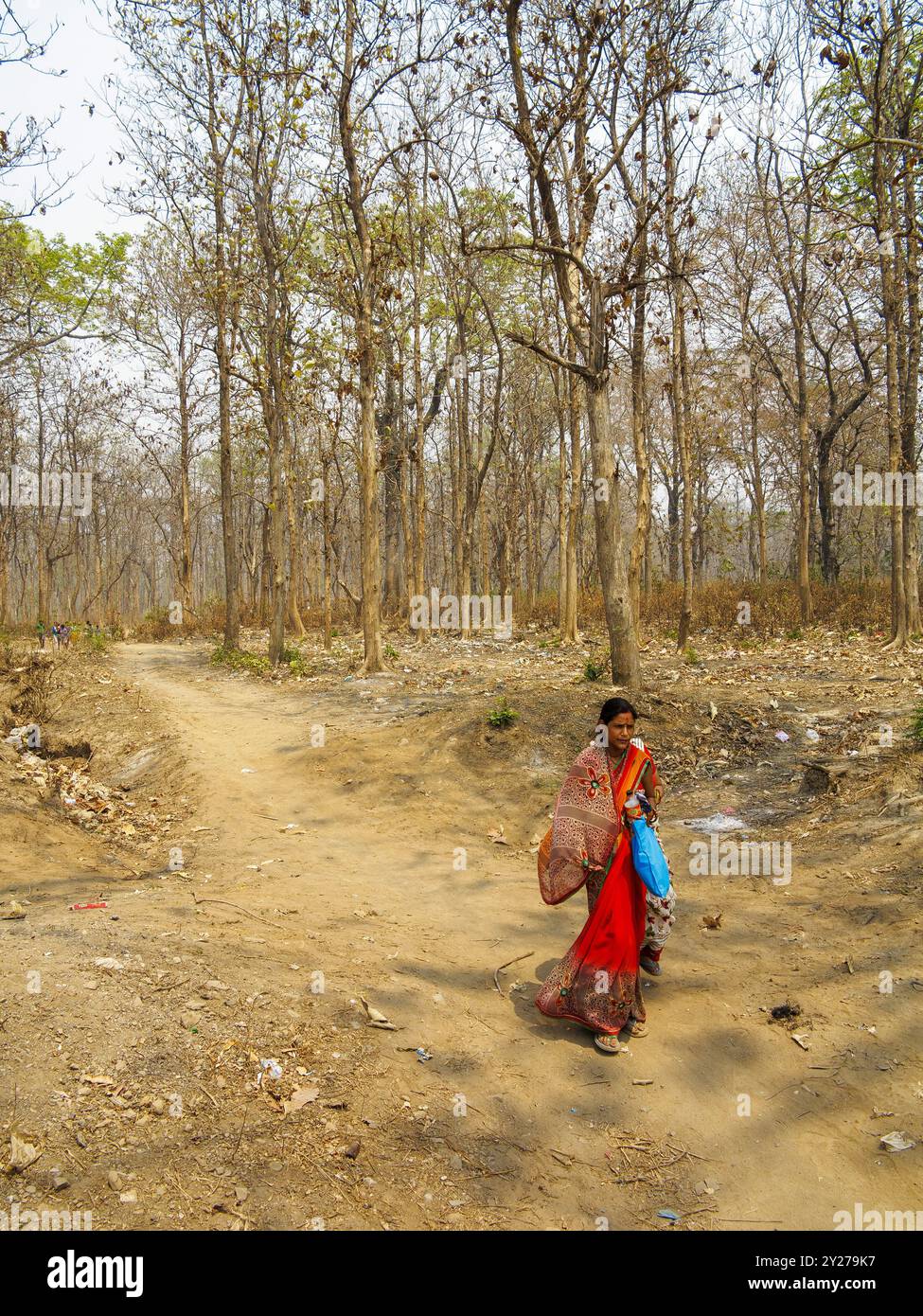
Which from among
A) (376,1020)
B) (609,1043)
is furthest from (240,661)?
(609,1043)

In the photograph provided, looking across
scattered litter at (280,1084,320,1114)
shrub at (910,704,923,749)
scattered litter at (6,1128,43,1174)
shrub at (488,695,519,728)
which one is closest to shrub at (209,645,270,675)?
shrub at (488,695,519,728)

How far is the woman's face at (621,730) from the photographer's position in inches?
166

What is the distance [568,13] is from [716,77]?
2280 millimetres

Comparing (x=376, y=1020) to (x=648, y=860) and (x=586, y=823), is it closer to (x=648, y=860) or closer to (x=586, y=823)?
(x=586, y=823)

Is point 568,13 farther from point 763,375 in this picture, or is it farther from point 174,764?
point 763,375

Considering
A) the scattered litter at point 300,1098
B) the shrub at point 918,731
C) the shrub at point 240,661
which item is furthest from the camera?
the shrub at point 240,661

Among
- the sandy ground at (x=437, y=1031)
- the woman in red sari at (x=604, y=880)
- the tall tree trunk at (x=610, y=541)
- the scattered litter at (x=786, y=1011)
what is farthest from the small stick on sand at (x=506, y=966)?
the tall tree trunk at (x=610, y=541)

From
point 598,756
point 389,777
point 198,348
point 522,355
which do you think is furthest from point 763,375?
point 598,756

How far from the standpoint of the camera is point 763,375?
88.8ft

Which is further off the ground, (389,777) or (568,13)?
(568,13)

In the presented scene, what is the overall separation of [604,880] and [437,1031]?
1125mm

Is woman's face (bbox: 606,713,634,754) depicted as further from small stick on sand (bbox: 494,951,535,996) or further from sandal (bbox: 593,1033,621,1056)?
small stick on sand (bbox: 494,951,535,996)

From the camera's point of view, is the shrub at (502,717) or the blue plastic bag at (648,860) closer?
the blue plastic bag at (648,860)

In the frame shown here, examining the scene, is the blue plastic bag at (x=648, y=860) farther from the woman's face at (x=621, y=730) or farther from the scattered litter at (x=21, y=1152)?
the scattered litter at (x=21, y=1152)
